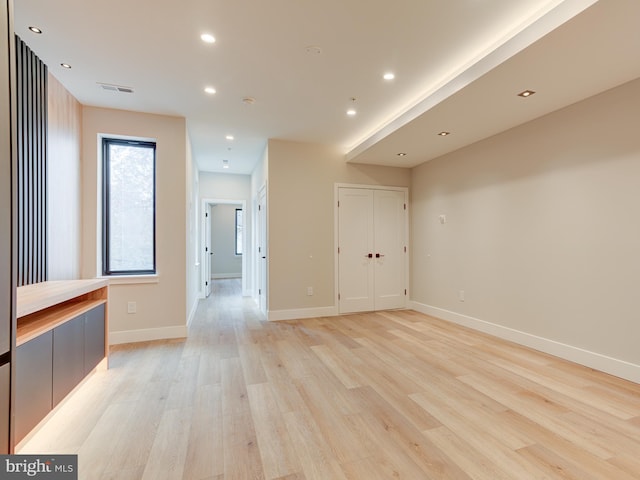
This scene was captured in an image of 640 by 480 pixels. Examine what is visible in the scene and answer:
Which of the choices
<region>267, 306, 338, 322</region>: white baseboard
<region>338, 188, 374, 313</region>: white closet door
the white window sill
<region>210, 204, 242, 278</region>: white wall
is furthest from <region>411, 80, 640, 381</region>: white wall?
<region>210, 204, 242, 278</region>: white wall

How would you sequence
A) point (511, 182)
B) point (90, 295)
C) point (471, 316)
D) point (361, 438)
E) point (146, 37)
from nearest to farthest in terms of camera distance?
1. point (361, 438)
2. point (146, 37)
3. point (90, 295)
4. point (511, 182)
5. point (471, 316)

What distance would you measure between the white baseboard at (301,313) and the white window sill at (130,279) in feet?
5.73

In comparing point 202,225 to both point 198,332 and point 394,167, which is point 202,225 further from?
point 394,167

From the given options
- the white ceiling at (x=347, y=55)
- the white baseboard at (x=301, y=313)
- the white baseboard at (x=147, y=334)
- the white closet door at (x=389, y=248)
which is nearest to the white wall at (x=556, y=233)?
the white ceiling at (x=347, y=55)

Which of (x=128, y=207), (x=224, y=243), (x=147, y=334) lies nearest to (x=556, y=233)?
(x=147, y=334)

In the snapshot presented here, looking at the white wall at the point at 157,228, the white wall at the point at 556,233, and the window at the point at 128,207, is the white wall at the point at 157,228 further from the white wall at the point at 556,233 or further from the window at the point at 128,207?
the white wall at the point at 556,233

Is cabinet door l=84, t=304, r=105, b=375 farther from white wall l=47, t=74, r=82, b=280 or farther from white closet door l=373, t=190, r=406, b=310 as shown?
white closet door l=373, t=190, r=406, b=310

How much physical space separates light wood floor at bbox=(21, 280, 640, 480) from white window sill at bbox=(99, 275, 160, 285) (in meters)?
0.84

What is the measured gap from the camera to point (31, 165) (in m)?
2.64

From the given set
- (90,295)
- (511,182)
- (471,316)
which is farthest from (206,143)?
Result: (471,316)

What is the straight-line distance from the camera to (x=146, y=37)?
2422 mm

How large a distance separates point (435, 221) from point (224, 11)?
4166mm

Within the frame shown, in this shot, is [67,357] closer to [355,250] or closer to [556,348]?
[355,250]

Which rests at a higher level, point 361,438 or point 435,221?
point 435,221
